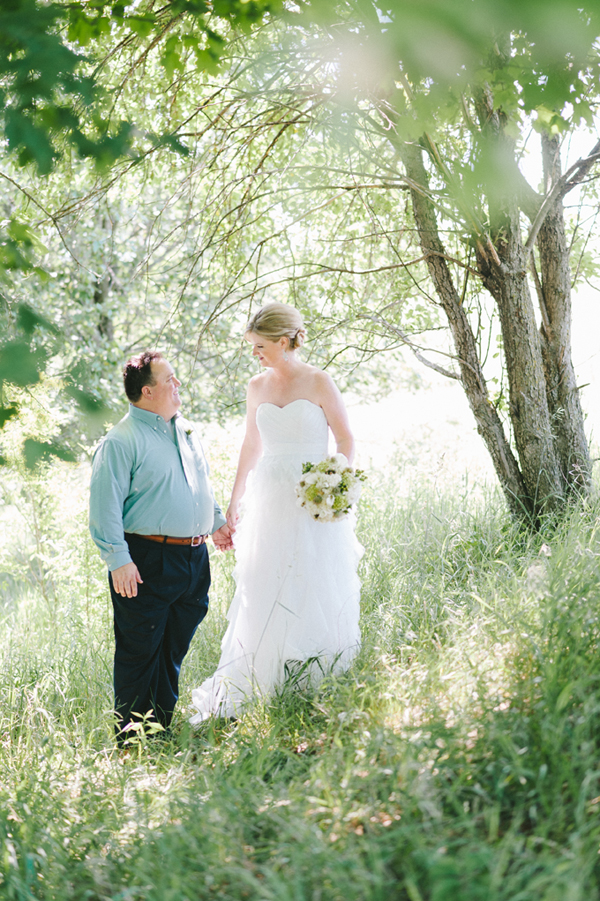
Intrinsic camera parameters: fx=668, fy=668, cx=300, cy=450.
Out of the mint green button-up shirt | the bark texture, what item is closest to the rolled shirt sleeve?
the mint green button-up shirt

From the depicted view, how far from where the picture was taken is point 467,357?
459 cm

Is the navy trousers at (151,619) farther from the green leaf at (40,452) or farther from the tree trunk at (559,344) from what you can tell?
the tree trunk at (559,344)

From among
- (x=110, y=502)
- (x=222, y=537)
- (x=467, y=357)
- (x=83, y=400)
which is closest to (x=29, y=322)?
(x=83, y=400)

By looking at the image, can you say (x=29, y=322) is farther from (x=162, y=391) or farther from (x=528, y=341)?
(x=528, y=341)

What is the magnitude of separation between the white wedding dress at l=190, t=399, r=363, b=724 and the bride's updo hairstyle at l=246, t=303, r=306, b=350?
1.27 ft

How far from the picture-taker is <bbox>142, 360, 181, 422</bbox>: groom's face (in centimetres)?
340

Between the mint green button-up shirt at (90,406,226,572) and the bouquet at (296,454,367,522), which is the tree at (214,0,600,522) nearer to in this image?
the bouquet at (296,454,367,522)

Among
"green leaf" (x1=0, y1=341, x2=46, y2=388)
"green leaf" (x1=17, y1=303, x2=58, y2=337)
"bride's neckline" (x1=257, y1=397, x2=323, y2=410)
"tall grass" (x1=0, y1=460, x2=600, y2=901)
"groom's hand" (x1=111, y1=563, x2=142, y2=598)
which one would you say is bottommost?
"tall grass" (x1=0, y1=460, x2=600, y2=901)

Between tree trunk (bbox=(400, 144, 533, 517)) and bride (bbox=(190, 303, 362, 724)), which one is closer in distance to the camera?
bride (bbox=(190, 303, 362, 724))

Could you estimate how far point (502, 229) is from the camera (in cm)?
429

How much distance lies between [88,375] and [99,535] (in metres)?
1.55

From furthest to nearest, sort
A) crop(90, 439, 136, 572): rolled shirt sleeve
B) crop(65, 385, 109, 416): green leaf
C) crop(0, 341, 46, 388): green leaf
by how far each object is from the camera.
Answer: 1. crop(90, 439, 136, 572): rolled shirt sleeve
2. crop(65, 385, 109, 416): green leaf
3. crop(0, 341, 46, 388): green leaf

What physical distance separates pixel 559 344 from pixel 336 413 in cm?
192

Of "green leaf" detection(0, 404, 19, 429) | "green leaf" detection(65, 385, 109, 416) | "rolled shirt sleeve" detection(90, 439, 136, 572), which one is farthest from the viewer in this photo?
"rolled shirt sleeve" detection(90, 439, 136, 572)
